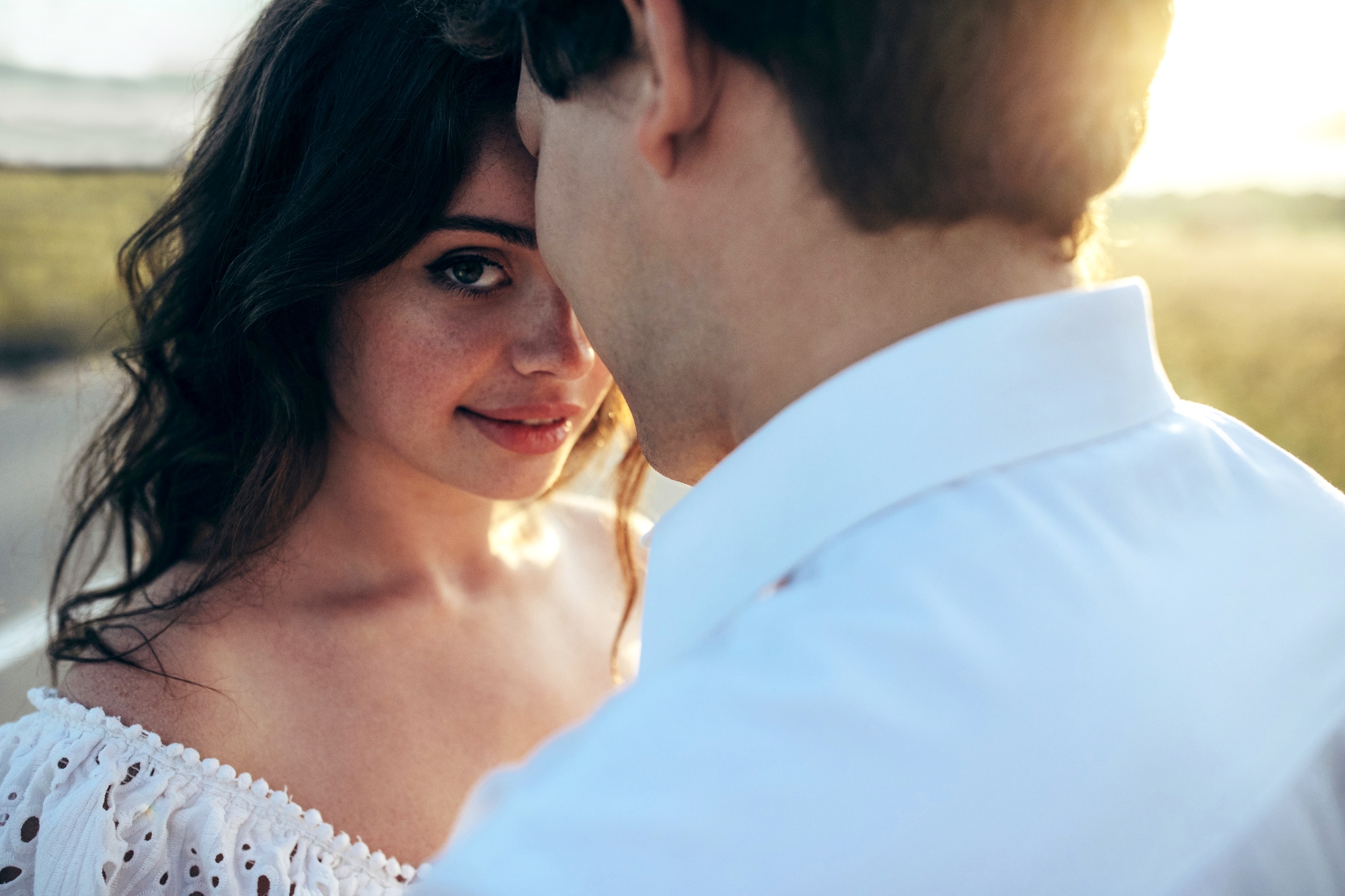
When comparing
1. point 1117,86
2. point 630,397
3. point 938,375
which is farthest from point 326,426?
point 1117,86

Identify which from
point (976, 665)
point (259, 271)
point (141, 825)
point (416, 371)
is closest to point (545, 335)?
point (416, 371)

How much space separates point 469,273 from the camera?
5.10 feet

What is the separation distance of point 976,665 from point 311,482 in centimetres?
146

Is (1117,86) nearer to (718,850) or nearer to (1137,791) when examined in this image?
(1137,791)

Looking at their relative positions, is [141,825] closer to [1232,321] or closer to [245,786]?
[245,786]

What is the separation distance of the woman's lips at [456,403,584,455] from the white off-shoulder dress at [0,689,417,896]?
69cm

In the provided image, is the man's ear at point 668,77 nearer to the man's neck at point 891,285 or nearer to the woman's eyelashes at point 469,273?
the man's neck at point 891,285

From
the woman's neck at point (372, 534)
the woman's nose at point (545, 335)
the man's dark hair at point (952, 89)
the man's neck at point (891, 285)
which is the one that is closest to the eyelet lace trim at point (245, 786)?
the woman's neck at point (372, 534)

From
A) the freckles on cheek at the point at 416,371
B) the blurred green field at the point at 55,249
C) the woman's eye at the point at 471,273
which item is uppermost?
the woman's eye at the point at 471,273

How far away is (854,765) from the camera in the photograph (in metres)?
0.59

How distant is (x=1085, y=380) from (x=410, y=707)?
138 cm

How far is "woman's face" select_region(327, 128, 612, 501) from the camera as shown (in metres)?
1.48

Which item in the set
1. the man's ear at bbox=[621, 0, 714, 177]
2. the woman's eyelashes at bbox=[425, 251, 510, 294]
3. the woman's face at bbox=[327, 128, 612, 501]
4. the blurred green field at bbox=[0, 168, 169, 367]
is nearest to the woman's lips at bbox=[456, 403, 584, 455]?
the woman's face at bbox=[327, 128, 612, 501]

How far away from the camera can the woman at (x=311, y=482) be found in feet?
4.59
